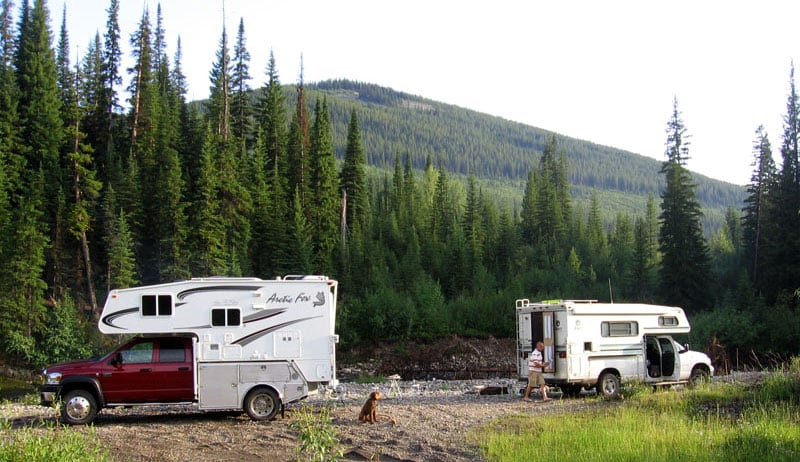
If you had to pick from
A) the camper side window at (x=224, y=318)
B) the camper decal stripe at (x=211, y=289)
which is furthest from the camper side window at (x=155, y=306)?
the camper side window at (x=224, y=318)

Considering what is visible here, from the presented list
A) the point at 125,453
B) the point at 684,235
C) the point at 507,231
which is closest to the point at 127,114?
the point at 507,231

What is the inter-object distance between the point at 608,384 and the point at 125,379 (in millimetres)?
12052

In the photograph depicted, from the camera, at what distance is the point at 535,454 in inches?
457

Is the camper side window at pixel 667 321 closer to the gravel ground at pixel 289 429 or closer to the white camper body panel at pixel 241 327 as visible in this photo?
the gravel ground at pixel 289 429

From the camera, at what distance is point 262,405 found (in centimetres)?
1602

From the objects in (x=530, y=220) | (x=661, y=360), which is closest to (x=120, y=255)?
(x=661, y=360)

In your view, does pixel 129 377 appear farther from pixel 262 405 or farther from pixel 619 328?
pixel 619 328

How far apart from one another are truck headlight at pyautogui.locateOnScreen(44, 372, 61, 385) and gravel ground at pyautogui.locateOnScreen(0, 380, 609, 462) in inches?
34.8

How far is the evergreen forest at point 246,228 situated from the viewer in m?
44.8

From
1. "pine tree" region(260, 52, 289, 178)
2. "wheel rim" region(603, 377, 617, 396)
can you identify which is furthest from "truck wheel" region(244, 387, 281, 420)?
"pine tree" region(260, 52, 289, 178)

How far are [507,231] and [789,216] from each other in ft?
95.9

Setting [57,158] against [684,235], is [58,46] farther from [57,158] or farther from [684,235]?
[684,235]

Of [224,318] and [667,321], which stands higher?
[224,318]

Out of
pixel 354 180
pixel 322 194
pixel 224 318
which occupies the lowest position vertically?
pixel 224 318
